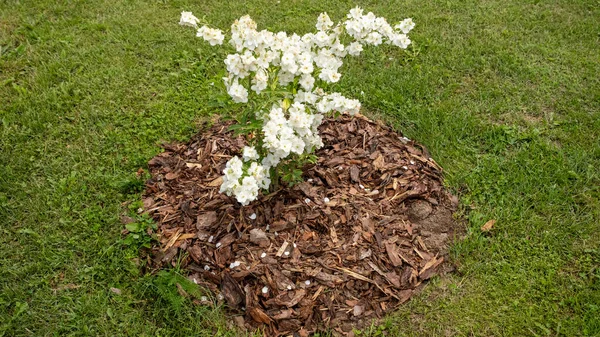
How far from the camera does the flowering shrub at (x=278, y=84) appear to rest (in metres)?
2.53

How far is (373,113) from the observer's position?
4.18 meters

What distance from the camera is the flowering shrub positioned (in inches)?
99.7

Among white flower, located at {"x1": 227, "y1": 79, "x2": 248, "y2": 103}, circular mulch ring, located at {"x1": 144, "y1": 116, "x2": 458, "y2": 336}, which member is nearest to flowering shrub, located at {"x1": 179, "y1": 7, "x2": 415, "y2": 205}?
white flower, located at {"x1": 227, "y1": 79, "x2": 248, "y2": 103}

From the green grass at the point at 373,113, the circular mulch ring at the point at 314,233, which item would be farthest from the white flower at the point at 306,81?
the circular mulch ring at the point at 314,233

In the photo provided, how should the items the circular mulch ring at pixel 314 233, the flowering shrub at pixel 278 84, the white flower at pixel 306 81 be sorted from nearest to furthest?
the flowering shrub at pixel 278 84, the white flower at pixel 306 81, the circular mulch ring at pixel 314 233

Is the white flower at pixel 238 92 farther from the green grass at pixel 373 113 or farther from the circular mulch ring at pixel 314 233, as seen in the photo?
the circular mulch ring at pixel 314 233

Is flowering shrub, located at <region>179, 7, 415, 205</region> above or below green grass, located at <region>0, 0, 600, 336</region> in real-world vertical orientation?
above

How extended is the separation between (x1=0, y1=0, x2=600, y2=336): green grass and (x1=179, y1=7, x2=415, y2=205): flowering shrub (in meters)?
0.44

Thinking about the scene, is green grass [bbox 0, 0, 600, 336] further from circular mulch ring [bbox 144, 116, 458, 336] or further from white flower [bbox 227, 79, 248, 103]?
white flower [bbox 227, 79, 248, 103]

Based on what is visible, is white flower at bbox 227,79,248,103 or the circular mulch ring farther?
the circular mulch ring

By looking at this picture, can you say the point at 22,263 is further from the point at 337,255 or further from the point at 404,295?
the point at 404,295

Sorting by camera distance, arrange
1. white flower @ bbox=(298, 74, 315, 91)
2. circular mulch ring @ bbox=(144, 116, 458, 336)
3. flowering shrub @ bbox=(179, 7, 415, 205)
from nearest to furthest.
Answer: flowering shrub @ bbox=(179, 7, 415, 205)
white flower @ bbox=(298, 74, 315, 91)
circular mulch ring @ bbox=(144, 116, 458, 336)

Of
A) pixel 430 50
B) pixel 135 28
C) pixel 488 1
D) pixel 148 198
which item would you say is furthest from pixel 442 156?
pixel 135 28

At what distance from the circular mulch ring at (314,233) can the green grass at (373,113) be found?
0.16 m
